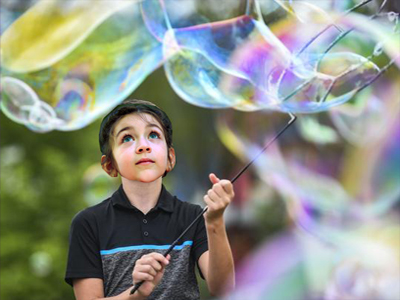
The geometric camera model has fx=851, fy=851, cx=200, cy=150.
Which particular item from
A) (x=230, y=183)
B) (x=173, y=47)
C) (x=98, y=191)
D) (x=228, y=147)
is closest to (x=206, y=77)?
(x=173, y=47)

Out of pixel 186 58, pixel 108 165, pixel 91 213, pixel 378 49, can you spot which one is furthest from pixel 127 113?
pixel 378 49

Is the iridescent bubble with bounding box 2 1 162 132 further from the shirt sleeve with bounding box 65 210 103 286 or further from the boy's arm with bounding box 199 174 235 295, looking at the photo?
the boy's arm with bounding box 199 174 235 295

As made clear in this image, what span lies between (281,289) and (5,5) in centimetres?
297

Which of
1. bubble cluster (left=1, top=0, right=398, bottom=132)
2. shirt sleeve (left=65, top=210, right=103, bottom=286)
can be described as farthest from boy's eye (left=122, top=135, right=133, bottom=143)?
bubble cluster (left=1, top=0, right=398, bottom=132)

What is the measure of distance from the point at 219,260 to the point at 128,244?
9.2 inches

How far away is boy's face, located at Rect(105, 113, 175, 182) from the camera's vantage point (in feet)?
6.91

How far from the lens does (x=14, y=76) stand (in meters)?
4.00

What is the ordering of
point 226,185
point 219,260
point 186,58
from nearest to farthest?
point 226,185
point 219,260
point 186,58

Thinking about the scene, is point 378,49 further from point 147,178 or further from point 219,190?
point 219,190

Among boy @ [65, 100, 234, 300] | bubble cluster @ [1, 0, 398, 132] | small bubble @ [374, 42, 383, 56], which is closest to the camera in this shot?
boy @ [65, 100, 234, 300]

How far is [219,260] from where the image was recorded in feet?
6.58

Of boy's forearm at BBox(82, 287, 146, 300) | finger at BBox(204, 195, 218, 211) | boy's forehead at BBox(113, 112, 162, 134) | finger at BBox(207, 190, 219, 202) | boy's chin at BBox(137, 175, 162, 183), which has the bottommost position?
boy's forearm at BBox(82, 287, 146, 300)

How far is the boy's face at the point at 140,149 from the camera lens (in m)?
2.11

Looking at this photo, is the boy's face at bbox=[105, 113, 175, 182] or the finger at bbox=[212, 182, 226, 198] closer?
the finger at bbox=[212, 182, 226, 198]
